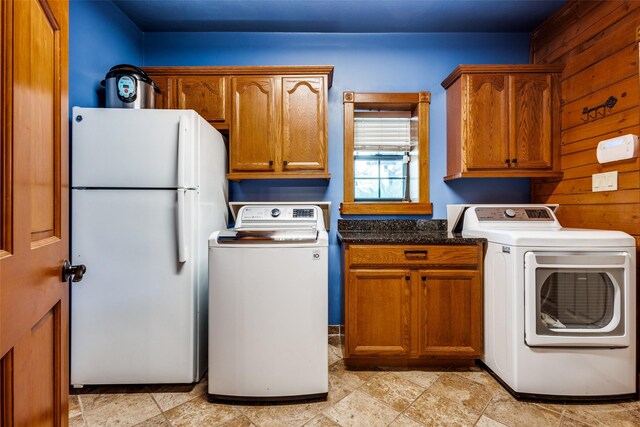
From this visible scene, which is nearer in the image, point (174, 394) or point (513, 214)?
point (174, 394)

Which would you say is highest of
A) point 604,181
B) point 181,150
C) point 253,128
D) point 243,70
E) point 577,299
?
point 243,70

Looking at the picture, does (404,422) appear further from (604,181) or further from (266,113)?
(266,113)

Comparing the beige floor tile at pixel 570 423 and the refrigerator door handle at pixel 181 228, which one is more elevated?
the refrigerator door handle at pixel 181 228

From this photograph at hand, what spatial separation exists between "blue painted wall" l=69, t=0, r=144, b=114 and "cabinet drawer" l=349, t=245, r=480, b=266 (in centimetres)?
209

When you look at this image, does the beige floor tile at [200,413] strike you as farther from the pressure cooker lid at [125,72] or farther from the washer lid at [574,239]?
the pressure cooker lid at [125,72]

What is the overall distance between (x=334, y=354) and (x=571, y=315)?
154cm

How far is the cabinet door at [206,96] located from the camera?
7.32ft

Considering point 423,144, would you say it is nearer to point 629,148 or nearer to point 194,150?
point 629,148

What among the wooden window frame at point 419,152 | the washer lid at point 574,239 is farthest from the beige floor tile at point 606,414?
the wooden window frame at point 419,152

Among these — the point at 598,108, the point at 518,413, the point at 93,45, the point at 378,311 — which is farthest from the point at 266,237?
the point at 598,108

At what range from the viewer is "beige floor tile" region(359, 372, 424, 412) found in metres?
1.67

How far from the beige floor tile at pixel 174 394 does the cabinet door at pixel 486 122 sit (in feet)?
8.01

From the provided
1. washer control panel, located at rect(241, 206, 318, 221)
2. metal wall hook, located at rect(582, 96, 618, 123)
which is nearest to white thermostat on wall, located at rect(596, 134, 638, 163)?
metal wall hook, located at rect(582, 96, 618, 123)

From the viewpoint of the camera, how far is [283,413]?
1.59 m
